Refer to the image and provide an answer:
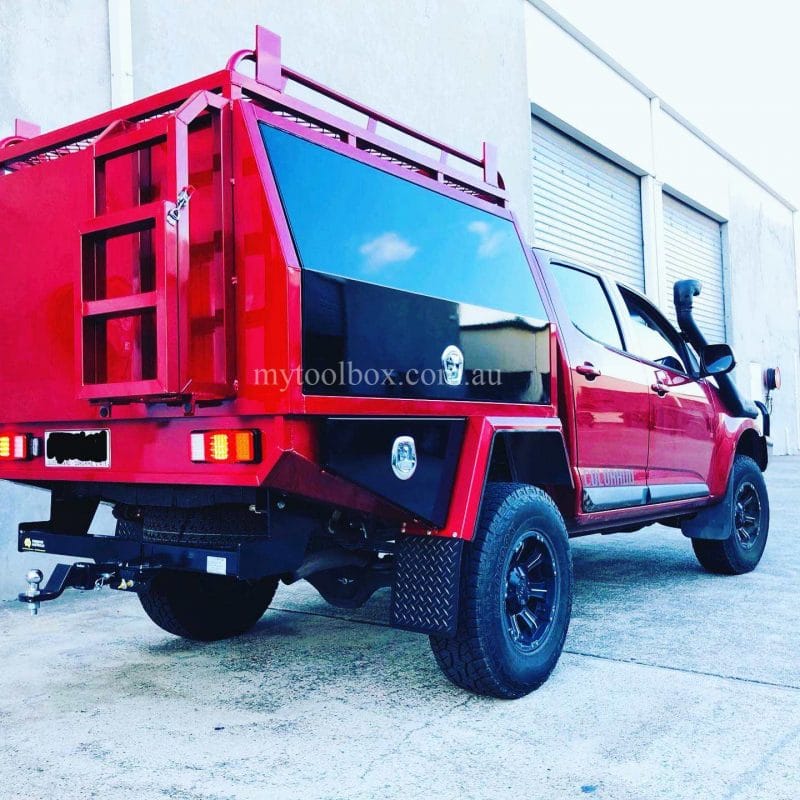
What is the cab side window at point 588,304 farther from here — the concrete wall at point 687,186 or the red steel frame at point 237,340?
the concrete wall at point 687,186

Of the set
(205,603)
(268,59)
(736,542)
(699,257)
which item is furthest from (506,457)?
(699,257)

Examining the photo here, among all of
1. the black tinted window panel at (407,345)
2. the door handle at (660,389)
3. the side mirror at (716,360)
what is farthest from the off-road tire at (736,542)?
the black tinted window panel at (407,345)

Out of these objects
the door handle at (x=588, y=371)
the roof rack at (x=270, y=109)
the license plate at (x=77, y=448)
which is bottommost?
the license plate at (x=77, y=448)

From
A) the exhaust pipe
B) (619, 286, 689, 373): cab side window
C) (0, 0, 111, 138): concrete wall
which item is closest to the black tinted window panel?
(619, 286, 689, 373): cab side window

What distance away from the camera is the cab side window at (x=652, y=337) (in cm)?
498

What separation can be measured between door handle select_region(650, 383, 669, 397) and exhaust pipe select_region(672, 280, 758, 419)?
409 millimetres

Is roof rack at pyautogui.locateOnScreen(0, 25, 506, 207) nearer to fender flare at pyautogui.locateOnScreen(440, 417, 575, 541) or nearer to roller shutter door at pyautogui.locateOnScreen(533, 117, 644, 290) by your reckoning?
fender flare at pyautogui.locateOnScreen(440, 417, 575, 541)

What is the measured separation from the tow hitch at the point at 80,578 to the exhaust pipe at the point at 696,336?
324cm

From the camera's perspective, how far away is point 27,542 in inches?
134

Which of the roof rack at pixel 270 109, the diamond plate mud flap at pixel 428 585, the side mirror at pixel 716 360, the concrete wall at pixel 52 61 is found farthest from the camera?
the concrete wall at pixel 52 61

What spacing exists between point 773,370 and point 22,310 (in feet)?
17.3

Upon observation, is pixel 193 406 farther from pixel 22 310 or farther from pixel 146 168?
pixel 22 310

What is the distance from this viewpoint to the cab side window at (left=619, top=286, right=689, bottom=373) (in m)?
4.98

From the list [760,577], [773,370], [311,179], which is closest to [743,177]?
[773,370]
